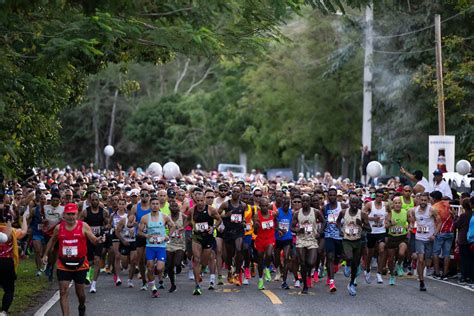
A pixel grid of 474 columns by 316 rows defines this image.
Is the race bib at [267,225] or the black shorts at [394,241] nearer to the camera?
the race bib at [267,225]

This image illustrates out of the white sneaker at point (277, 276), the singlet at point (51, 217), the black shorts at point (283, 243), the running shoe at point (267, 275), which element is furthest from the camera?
the white sneaker at point (277, 276)

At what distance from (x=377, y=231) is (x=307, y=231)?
2.24 meters

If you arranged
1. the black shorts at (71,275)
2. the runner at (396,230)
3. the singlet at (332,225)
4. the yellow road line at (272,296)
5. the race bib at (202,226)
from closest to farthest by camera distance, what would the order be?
the black shorts at (71,275), the yellow road line at (272,296), the race bib at (202,226), the singlet at (332,225), the runner at (396,230)

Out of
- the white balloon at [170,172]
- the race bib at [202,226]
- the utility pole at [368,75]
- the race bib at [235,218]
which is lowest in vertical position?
the race bib at [202,226]

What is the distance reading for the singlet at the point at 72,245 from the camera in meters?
15.2

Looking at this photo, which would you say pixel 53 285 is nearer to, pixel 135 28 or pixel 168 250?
pixel 168 250

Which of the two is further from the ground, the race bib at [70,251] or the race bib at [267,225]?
the race bib at [267,225]

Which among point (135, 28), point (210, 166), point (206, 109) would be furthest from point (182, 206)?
point (210, 166)

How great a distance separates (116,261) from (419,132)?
1966 centimetres

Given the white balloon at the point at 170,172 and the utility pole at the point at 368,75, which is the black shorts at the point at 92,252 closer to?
the white balloon at the point at 170,172

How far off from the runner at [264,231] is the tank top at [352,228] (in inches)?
61.7

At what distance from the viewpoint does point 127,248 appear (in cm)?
2097

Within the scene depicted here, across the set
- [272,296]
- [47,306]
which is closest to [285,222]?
[272,296]

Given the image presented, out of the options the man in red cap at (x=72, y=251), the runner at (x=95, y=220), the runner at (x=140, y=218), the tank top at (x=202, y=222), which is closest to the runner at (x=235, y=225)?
the tank top at (x=202, y=222)
